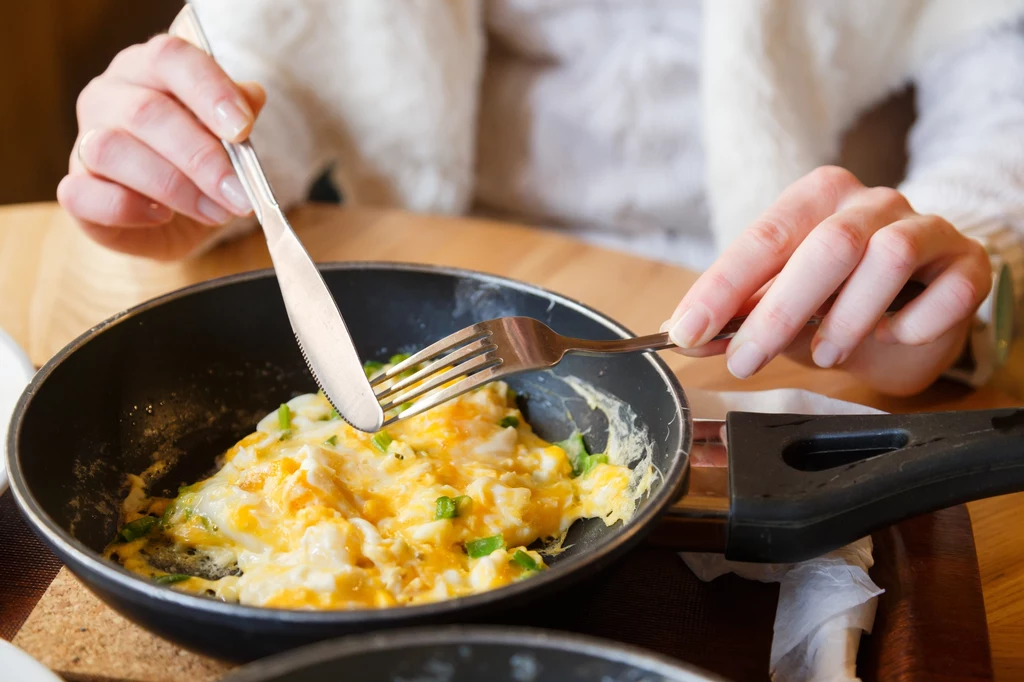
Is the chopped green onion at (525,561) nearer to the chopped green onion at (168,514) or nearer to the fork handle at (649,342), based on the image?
the fork handle at (649,342)

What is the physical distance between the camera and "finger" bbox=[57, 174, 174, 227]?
3.84 ft

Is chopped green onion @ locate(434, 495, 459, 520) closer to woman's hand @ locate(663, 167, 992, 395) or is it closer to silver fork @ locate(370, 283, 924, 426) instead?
silver fork @ locate(370, 283, 924, 426)

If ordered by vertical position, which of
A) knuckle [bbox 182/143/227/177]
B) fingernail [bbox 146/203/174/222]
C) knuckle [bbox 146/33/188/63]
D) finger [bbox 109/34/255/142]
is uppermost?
knuckle [bbox 146/33/188/63]

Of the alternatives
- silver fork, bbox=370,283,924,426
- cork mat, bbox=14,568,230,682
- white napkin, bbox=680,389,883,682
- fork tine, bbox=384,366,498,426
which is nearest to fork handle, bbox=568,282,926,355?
silver fork, bbox=370,283,924,426

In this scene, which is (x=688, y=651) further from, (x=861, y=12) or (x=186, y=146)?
(x=861, y=12)

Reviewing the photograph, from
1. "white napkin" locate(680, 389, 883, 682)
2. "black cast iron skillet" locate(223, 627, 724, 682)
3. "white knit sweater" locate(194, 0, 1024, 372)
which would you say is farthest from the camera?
"white knit sweater" locate(194, 0, 1024, 372)

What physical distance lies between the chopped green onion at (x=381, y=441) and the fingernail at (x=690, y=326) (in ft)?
1.02

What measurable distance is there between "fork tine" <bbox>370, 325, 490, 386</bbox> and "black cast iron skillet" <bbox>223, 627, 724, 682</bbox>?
360 millimetres

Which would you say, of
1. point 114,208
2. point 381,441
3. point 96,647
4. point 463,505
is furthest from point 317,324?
point 114,208

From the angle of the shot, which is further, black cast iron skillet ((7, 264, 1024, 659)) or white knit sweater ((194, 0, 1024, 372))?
white knit sweater ((194, 0, 1024, 372))

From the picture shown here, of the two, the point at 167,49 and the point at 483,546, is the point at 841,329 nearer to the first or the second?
the point at 483,546

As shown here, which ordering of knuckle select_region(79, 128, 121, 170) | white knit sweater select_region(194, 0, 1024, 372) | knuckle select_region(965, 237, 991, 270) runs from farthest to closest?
white knit sweater select_region(194, 0, 1024, 372) < knuckle select_region(79, 128, 121, 170) < knuckle select_region(965, 237, 991, 270)

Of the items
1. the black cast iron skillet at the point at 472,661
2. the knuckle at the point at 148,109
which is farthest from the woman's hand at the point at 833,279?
the knuckle at the point at 148,109

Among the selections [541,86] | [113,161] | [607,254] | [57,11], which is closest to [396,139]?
[541,86]
